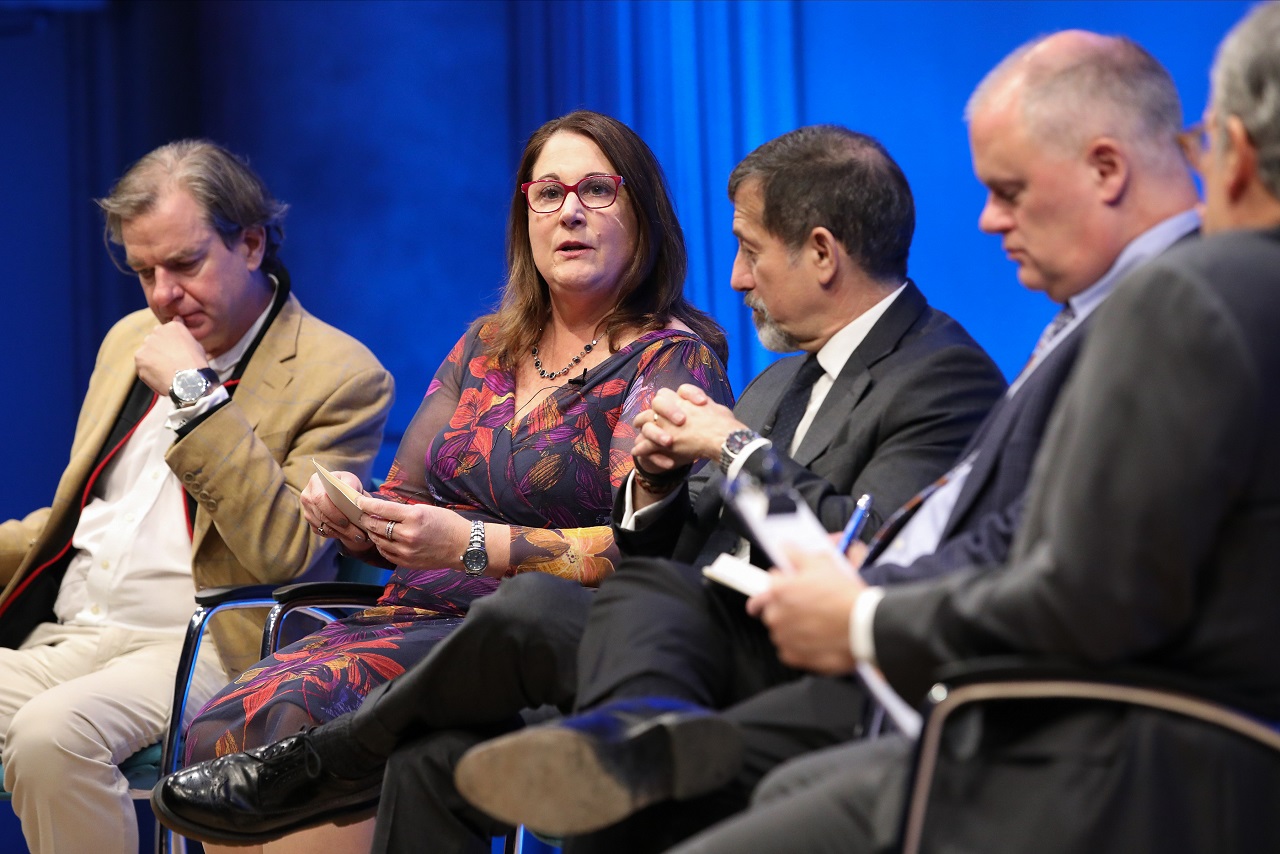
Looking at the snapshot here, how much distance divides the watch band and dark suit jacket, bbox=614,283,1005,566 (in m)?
0.03

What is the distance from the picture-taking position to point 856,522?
194cm

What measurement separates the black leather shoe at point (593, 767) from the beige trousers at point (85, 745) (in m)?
1.45

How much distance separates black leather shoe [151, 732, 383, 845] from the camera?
2162 mm

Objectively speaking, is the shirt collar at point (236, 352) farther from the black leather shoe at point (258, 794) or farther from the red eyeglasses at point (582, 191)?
the black leather shoe at point (258, 794)

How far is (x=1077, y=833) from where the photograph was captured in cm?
128

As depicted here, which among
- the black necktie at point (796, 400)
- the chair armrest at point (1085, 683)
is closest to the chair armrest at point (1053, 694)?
the chair armrest at point (1085, 683)

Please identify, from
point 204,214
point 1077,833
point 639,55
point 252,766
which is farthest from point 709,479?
point 639,55

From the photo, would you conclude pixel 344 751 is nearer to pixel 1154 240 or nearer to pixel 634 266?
pixel 634 266

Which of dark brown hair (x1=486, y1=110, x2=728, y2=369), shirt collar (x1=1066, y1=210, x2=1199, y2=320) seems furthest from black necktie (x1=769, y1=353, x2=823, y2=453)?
shirt collar (x1=1066, y1=210, x2=1199, y2=320)

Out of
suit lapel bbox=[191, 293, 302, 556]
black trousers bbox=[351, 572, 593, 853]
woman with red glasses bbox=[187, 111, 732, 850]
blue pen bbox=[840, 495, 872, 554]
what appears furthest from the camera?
suit lapel bbox=[191, 293, 302, 556]

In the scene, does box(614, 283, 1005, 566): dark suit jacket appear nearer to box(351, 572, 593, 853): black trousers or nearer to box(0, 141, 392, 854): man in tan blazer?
box(351, 572, 593, 853): black trousers

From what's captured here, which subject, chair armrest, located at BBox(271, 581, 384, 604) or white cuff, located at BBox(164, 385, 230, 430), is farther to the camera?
white cuff, located at BBox(164, 385, 230, 430)

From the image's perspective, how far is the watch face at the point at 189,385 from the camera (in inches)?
119

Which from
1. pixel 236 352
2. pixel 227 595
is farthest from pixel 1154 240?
pixel 236 352
